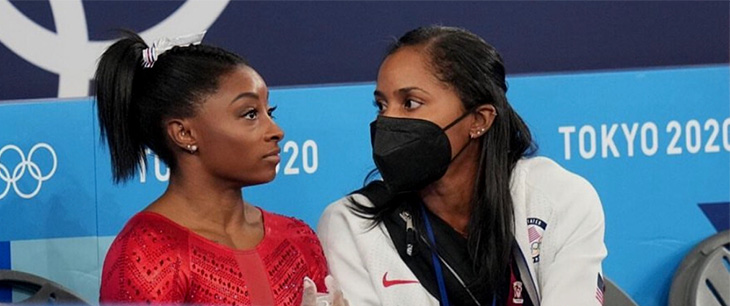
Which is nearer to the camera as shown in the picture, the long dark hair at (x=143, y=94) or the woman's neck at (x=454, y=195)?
the long dark hair at (x=143, y=94)

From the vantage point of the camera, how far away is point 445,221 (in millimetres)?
2721

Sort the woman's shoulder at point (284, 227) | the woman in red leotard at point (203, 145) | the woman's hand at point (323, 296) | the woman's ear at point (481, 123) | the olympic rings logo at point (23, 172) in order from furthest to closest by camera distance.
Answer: the olympic rings logo at point (23, 172)
the woman's ear at point (481, 123)
the woman's shoulder at point (284, 227)
the woman in red leotard at point (203, 145)
the woman's hand at point (323, 296)

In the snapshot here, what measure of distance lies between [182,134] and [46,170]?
714mm

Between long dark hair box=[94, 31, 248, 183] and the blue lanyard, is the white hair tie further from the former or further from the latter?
the blue lanyard

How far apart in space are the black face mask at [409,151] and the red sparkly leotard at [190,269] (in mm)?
301

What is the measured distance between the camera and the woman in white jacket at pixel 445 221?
263cm

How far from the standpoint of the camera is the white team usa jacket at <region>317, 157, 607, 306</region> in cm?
259

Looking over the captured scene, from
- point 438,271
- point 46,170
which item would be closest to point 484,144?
point 438,271

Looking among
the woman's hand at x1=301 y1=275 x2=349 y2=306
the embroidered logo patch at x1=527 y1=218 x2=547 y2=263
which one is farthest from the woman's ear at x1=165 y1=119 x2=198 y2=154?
the embroidered logo patch at x1=527 y1=218 x2=547 y2=263

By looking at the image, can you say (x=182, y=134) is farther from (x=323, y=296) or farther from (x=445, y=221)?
(x=445, y=221)

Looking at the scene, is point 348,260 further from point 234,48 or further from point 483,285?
point 234,48

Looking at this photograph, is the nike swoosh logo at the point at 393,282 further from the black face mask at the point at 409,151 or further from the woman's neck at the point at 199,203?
the woman's neck at the point at 199,203

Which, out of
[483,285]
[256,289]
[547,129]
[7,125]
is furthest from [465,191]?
[7,125]

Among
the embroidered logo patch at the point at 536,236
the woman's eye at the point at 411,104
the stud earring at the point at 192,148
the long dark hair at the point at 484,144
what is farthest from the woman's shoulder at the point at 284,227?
the embroidered logo patch at the point at 536,236
